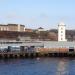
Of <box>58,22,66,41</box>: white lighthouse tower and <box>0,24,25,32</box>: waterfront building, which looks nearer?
<box>58,22,66,41</box>: white lighthouse tower

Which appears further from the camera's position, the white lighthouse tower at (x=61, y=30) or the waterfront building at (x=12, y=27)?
the waterfront building at (x=12, y=27)

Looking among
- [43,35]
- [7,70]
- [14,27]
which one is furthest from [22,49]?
[14,27]

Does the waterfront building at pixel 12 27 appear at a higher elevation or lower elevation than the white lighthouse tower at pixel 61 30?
higher

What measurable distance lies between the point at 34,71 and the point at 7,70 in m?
2.60

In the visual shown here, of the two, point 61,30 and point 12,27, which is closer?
point 61,30

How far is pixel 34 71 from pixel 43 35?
6310cm

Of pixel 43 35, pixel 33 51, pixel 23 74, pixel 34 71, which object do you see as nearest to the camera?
pixel 23 74

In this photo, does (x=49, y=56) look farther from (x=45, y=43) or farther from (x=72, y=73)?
(x=72, y=73)

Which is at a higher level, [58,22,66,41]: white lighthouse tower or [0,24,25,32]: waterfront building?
[0,24,25,32]: waterfront building

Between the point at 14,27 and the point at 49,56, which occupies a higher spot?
the point at 14,27

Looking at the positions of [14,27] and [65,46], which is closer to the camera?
[65,46]

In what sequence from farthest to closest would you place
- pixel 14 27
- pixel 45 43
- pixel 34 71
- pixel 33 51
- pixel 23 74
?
pixel 14 27 < pixel 45 43 < pixel 33 51 < pixel 34 71 < pixel 23 74

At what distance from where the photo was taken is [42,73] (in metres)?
36.4

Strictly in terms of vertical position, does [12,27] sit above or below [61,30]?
above
